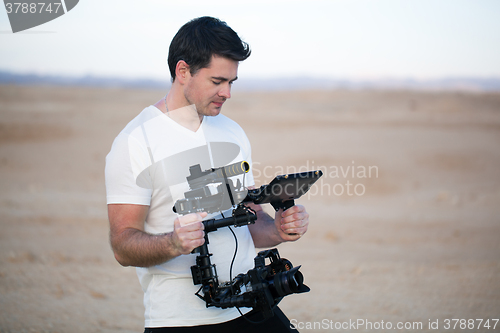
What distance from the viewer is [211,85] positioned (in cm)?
289

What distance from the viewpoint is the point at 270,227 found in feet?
10.2

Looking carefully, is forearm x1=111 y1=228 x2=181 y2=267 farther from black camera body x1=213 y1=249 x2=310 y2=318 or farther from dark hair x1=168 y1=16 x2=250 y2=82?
dark hair x1=168 y1=16 x2=250 y2=82

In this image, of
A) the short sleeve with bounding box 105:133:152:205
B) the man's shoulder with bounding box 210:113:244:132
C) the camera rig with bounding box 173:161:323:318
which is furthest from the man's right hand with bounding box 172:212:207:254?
the man's shoulder with bounding box 210:113:244:132

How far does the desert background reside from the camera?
20.8 feet

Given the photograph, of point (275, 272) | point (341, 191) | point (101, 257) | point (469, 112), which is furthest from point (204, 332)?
point (469, 112)

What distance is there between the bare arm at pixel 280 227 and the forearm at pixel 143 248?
746 millimetres

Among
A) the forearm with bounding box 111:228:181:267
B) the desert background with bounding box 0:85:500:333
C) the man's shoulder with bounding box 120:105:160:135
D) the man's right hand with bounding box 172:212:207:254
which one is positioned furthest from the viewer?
the desert background with bounding box 0:85:500:333

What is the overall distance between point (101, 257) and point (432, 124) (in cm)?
2120

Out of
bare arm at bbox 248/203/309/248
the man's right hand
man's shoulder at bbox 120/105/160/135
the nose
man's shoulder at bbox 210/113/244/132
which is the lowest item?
bare arm at bbox 248/203/309/248

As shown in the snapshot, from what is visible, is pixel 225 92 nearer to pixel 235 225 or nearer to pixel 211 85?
pixel 211 85

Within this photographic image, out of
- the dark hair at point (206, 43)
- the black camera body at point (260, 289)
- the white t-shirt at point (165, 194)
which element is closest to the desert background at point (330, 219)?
the white t-shirt at point (165, 194)

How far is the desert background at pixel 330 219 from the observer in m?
6.33

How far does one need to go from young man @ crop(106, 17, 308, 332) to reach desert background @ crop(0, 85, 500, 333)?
137 inches

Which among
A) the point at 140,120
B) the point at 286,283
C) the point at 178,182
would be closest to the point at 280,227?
the point at 286,283
